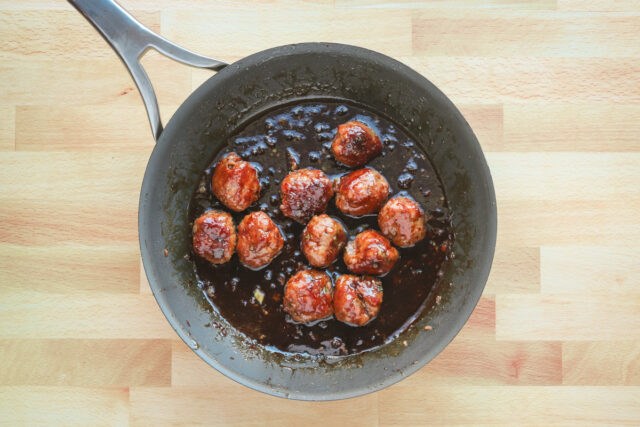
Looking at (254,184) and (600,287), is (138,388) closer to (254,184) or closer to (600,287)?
(254,184)

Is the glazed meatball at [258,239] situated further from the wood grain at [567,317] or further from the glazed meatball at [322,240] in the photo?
the wood grain at [567,317]

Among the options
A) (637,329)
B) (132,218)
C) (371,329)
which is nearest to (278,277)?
(371,329)

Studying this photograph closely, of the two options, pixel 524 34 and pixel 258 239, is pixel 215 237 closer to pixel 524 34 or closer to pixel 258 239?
pixel 258 239

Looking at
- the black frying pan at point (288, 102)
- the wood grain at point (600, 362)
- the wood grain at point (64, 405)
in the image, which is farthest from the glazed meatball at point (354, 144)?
the wood grain at point (64, 405)

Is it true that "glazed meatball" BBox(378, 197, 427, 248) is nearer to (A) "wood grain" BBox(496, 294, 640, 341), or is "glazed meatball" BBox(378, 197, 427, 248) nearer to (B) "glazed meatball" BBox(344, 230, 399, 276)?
(B) "glazed meatball" BBox(344, 230, 399, 276)

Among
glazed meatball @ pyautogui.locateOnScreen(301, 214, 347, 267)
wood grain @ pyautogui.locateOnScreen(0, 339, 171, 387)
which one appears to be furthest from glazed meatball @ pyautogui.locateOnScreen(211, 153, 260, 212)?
wood grain @ pyautogui.locateOnScreen(0, 339, 171, 387)

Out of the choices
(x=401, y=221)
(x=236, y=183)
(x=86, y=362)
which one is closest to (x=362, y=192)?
(x=401, y=221)
